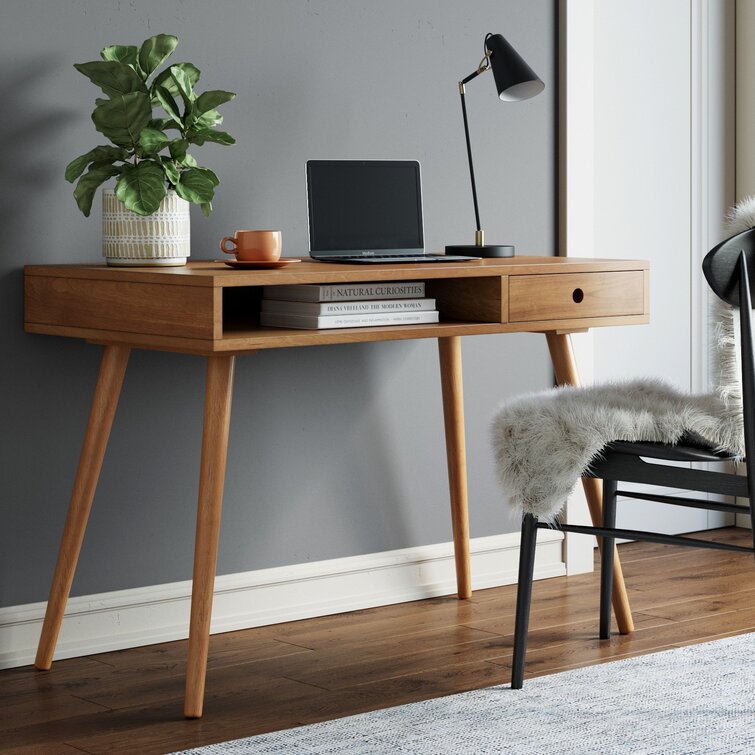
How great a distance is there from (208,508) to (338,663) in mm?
477

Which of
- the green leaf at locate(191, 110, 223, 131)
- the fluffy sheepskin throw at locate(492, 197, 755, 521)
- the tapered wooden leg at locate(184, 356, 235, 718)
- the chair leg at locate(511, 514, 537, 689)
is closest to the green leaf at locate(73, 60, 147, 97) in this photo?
the green leaf at locate(191, 110, 223, 131)

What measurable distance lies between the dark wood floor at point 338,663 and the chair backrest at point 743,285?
0.66 m

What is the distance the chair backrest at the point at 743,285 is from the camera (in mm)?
1812

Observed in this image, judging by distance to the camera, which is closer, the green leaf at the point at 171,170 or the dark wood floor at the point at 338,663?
the dark wood floor at the point at 338,663

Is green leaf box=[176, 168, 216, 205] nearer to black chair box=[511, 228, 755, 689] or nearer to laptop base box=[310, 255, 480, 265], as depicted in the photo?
laptop base box=[310, 255, 480, 265]

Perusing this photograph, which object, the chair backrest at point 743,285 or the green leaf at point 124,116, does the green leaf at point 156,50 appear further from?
the chair backrest at point 743,285

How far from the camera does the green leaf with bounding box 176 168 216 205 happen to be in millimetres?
2197

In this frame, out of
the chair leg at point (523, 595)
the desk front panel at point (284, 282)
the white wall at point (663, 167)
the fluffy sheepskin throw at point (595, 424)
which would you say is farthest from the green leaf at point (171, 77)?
the white wall at point (663, 167)

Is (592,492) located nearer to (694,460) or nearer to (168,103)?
(694,460)

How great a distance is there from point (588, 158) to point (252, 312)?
38.6 inches

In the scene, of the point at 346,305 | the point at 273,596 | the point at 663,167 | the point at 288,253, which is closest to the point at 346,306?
the point at 346,305

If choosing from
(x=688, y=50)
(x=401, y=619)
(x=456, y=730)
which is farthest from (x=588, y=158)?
(x=456, y=730)

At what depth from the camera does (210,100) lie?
2.20 metres

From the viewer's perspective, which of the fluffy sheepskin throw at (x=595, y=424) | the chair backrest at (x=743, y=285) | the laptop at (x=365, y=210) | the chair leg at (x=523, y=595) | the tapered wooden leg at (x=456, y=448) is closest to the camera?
the chair backrest at (x=743, y=285)
